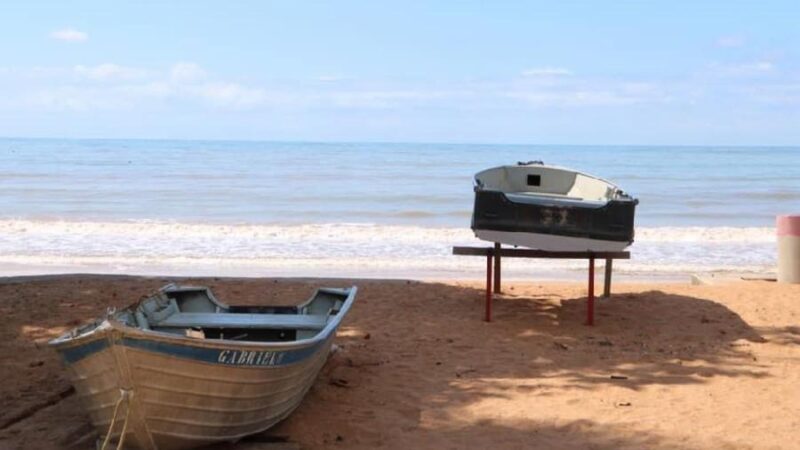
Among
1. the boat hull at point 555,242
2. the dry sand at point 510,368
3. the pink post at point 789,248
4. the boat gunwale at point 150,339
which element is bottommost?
the dry sand at point 510,368

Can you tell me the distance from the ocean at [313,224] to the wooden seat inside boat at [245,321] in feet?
21.6

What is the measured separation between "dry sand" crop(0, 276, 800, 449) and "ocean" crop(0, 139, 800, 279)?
3000 millimetres

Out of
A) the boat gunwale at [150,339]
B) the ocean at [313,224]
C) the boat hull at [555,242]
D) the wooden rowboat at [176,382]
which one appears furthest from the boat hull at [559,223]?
the ocean at [313,224]

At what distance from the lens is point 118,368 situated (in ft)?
15.6

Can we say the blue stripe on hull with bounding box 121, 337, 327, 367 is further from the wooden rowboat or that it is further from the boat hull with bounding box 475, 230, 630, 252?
the boat hull with bounding box 475, 230, 630, 252

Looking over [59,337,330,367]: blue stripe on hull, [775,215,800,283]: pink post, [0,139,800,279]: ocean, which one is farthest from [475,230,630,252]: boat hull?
[0,139,800,279]: ocean

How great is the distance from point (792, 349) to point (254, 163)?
158 ft

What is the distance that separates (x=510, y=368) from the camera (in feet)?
25.2

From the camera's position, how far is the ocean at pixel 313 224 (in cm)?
1498

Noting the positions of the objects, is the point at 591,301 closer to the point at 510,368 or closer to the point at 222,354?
the point at 510,368

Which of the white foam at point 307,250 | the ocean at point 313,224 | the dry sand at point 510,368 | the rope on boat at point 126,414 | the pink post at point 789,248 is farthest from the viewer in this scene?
the ocean at point 313,224

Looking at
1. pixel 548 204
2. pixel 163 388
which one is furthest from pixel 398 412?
pixel 548 204

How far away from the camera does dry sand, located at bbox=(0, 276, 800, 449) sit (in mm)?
5930

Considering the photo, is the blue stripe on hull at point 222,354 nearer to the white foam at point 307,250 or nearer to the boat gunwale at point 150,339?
the boat gunwale at point 150,339
